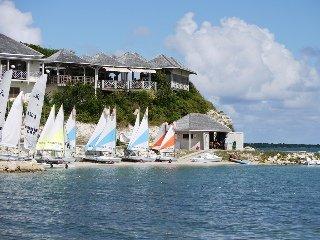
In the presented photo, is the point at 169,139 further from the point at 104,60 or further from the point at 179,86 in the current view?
the point at 179,86

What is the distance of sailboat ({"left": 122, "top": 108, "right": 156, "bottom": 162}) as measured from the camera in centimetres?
6525

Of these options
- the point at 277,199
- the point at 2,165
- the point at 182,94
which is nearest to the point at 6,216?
the point at 277,199

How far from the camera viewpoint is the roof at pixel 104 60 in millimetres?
76137

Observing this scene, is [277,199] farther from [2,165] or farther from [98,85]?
[98,85]

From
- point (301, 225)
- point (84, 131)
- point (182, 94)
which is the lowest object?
point (301, 225)

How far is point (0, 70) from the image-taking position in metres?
68.0

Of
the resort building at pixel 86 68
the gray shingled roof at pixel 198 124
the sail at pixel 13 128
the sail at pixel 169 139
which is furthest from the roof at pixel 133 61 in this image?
the sail at pixel 13 128

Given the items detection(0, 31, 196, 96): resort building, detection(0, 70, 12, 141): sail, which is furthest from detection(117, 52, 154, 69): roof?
detection(0, 70, 12, 141): sail

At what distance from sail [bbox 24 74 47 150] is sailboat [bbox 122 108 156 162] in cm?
1603

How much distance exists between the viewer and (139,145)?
65.4 meters

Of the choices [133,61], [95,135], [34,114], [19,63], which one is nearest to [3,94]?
[34,114]

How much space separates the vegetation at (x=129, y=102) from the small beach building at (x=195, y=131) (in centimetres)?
225

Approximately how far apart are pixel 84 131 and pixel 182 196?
32.7 m

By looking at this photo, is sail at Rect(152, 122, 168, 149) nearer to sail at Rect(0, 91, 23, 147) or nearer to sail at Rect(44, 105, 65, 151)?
sail at Rect(44, 105, 65, 151)
